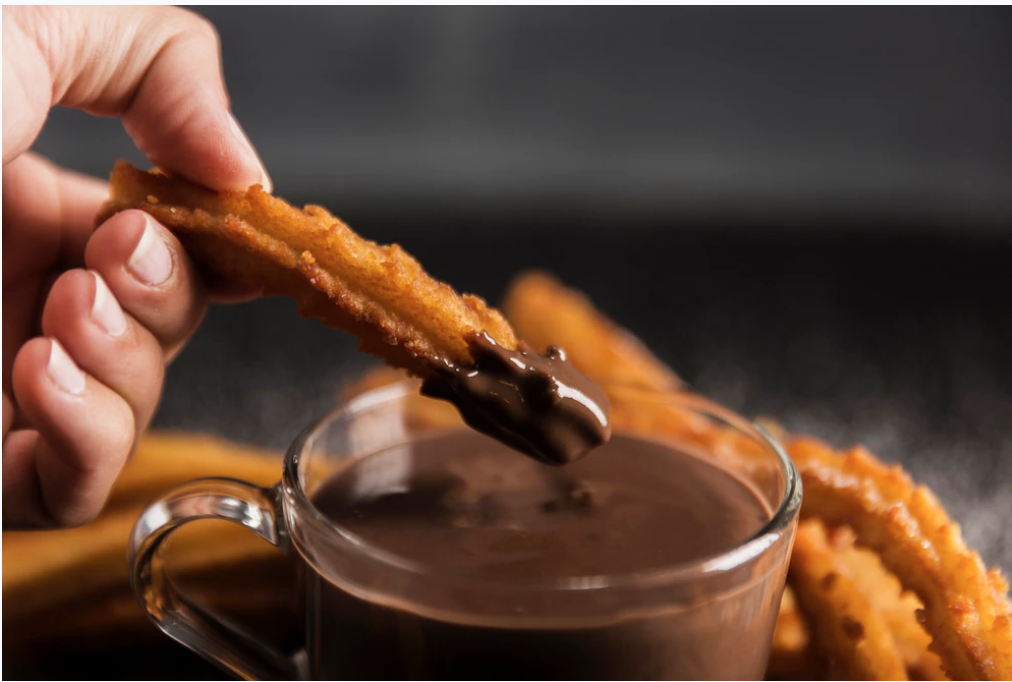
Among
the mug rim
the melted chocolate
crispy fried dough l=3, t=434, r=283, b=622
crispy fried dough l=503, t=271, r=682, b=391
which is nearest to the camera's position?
the mug rim

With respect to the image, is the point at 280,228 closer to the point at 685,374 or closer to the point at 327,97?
the point at 685,374

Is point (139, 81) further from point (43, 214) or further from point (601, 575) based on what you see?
point (601, 575)

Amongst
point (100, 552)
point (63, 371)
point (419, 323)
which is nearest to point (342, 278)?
point (419, 323)

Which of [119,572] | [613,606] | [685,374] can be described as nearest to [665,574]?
[613,606]

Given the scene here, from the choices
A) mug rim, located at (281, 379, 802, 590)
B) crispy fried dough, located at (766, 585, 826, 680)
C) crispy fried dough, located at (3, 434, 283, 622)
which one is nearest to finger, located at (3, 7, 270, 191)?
mug rim, located at (281, 379, 802, 590)

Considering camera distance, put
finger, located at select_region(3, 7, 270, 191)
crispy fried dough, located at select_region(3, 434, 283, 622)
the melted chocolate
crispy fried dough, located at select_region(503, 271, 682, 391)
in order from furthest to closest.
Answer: crispy fried dough, located at select_region(503, 271, 682, 391), crispy fried dough, located at select_region(3, 434, 283, 622), finger, located at select_region(3, 7, 270, 191), the melted chocolate

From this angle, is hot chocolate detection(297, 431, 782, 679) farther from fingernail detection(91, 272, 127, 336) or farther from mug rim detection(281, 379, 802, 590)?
fingernail detection(91, 272, 127, 336)

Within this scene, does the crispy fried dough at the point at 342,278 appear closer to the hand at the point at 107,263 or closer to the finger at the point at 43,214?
the hand at the point at 107,263
